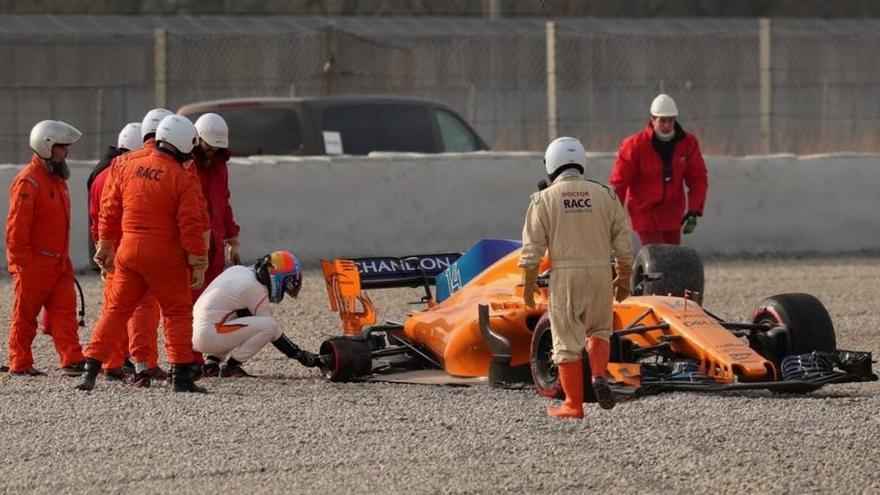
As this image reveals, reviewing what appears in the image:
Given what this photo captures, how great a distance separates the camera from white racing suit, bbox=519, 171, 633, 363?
29.3 ft

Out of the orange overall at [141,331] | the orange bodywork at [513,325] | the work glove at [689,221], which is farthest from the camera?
the work glove at [689,221]

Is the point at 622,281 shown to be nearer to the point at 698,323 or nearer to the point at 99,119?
the point at 698,323

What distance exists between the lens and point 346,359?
422 inches

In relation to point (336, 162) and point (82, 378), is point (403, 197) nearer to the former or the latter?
point (336, 162)

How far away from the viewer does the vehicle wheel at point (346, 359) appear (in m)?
10.7

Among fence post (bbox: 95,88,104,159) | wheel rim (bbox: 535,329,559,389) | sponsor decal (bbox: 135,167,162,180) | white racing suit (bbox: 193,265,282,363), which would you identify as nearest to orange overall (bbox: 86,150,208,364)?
sponsor decal (bbox: 135,167,162,180)

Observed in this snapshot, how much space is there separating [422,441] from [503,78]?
55.0 feet

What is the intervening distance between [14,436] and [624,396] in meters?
3.13

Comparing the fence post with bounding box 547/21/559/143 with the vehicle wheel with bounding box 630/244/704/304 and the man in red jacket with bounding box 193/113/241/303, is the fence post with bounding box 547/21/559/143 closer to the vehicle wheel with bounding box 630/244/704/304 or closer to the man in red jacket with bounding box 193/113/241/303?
the vehicle wheel with bounding box 630/244/704/304

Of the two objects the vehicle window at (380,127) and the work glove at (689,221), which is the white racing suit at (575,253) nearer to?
the work glove at (689,221)

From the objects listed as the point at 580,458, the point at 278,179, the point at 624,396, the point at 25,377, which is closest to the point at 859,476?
the point at 580,458

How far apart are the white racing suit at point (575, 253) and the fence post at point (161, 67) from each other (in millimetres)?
10250

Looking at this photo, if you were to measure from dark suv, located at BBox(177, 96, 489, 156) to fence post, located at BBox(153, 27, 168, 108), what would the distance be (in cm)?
57

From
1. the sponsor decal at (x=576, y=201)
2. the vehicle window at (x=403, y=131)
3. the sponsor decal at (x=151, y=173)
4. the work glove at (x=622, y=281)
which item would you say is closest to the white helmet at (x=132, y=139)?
the sponsor decal at (x=151, y=173)
